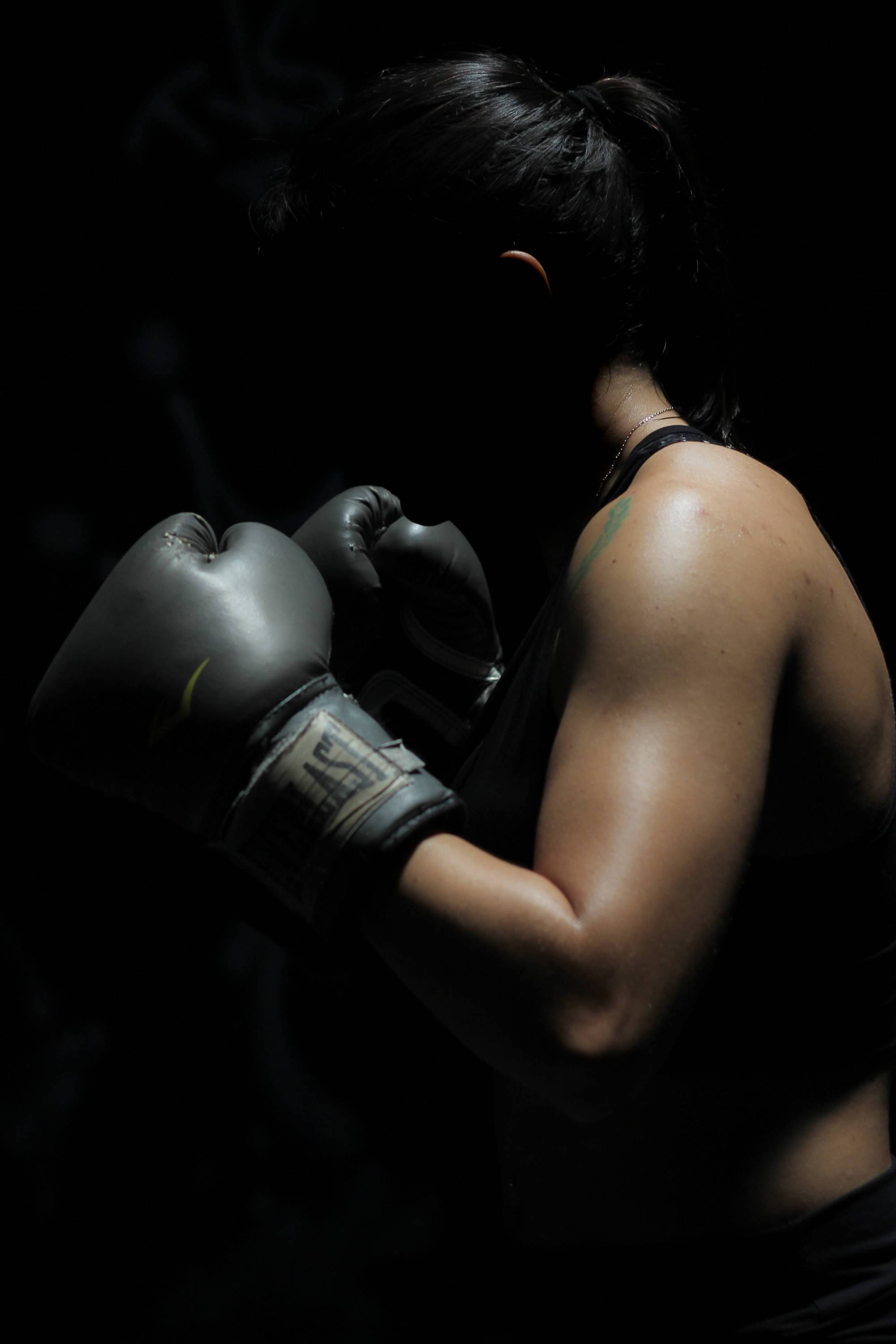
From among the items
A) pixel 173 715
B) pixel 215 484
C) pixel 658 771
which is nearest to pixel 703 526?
pixel 658 771

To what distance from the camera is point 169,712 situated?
2.42ft

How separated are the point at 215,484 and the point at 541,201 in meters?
1.03

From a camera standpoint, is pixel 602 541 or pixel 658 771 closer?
pixel 658 771

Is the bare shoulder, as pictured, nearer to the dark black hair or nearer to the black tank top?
the black tank top

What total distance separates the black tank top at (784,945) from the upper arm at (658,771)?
110mm

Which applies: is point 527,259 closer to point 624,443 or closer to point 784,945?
point 624,443

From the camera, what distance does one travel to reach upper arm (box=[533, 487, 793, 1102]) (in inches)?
21.3

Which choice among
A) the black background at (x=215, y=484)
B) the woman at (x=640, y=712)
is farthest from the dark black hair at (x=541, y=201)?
the black background at (x=215, y=484)

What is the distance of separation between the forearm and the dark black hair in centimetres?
44

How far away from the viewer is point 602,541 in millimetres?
663

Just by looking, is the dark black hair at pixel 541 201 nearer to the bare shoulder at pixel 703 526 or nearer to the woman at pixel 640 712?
the woman at pixel 640 712

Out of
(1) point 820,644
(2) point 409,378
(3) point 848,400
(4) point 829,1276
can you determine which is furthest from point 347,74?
(4) point 829,1276

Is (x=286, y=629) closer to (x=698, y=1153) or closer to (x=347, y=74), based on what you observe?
(x=698, y=1153)

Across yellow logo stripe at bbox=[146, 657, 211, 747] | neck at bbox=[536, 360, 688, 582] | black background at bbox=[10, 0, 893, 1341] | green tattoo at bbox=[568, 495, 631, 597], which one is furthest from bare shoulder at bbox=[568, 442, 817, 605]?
black background at bbox=[10, 0, 893, 1341]
